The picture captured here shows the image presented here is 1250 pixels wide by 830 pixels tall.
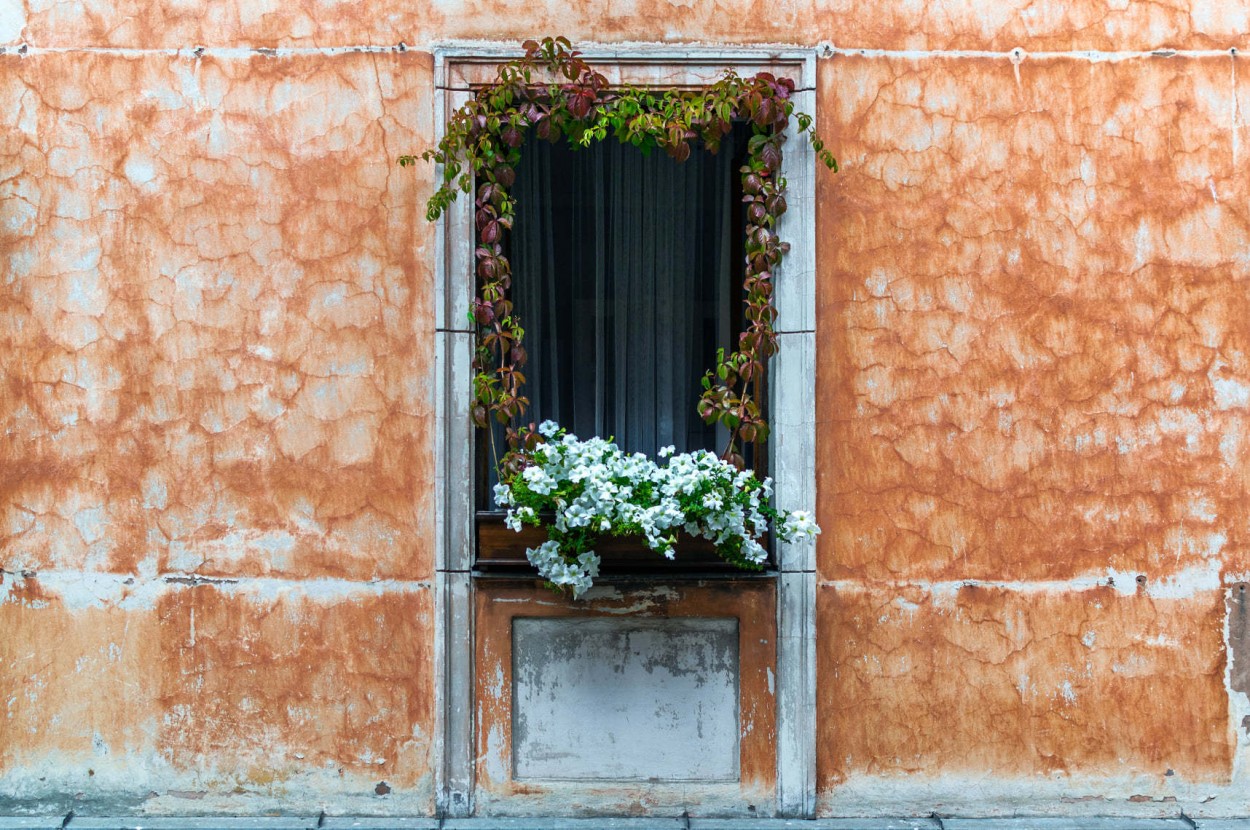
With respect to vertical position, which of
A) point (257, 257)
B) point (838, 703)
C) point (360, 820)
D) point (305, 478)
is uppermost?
point (257, 257)

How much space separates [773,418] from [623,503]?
2.54 feet

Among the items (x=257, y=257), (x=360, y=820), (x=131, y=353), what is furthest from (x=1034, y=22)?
(x=360, y=820)

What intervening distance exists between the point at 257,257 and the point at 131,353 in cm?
60

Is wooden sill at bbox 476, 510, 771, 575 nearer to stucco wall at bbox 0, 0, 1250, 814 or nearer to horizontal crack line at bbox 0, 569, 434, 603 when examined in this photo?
stucco wall at bbox 0, 0, 1250, 814

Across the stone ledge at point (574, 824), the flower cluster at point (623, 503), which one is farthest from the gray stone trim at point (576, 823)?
the flower cluster at point (623, 503)

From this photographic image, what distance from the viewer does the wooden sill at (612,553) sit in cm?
446

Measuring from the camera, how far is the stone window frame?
14.7 ft

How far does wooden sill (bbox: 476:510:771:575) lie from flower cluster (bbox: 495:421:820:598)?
134 millimetres

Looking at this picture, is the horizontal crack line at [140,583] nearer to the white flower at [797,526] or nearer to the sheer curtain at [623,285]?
the sheer curtain at [623,285]

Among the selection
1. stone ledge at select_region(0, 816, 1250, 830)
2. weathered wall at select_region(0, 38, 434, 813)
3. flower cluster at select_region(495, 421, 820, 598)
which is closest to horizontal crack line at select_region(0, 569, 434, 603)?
weathered wall at select_region(0, 38, 434, 813)

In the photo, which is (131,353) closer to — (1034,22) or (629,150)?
(629,150)

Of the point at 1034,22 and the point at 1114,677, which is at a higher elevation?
the point at 1034,22

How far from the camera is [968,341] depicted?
4520 mm

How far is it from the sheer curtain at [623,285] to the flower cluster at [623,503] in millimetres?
378
